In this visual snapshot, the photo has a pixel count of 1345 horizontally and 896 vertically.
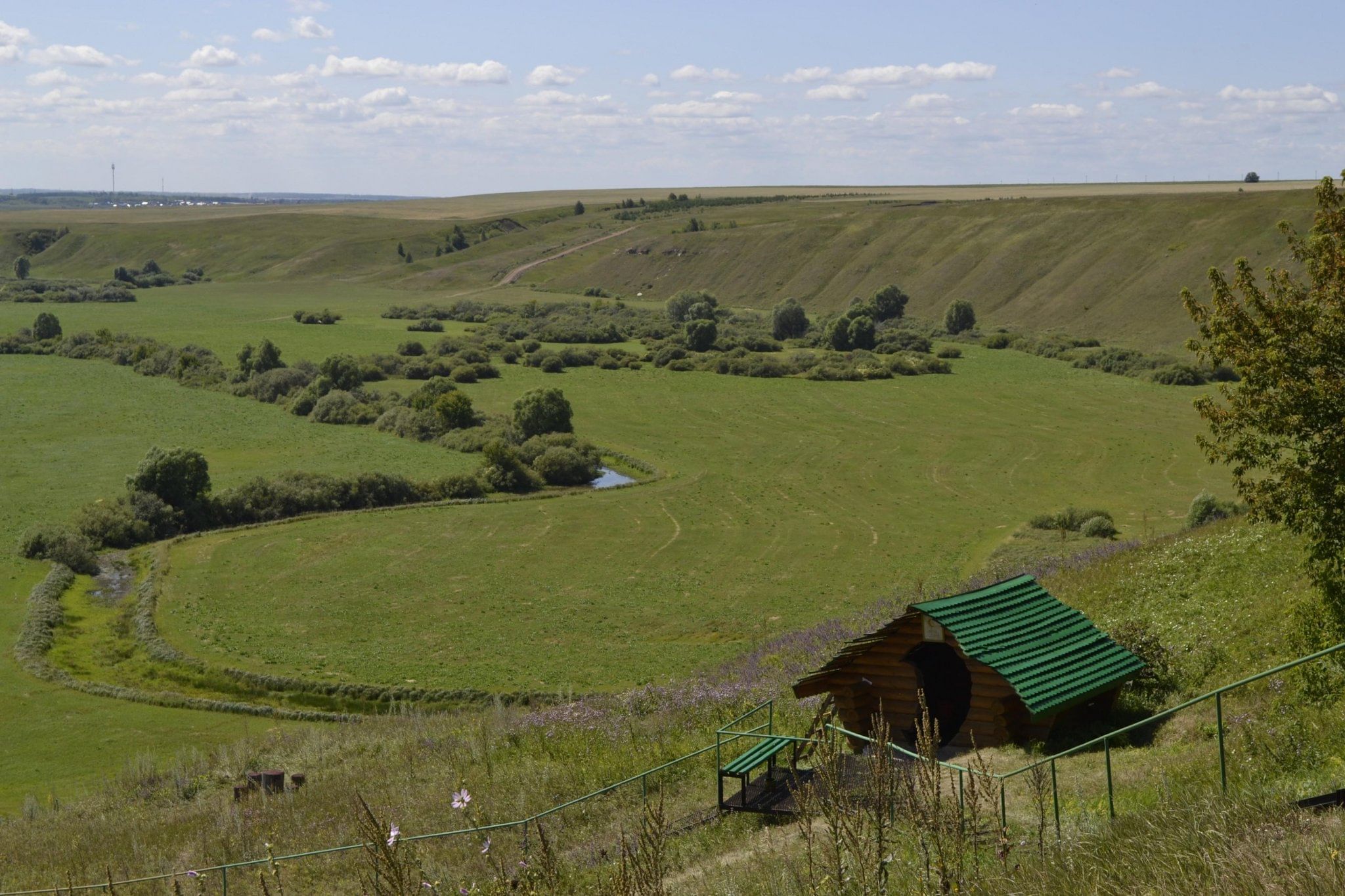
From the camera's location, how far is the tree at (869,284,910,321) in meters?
114

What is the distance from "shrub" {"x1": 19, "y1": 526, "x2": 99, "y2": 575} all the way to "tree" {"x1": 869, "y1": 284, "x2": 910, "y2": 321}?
8027 centimetres

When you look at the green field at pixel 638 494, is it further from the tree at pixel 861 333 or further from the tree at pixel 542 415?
the tree at pixel 861 333

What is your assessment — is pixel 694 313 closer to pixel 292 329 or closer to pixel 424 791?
pixel 292 329

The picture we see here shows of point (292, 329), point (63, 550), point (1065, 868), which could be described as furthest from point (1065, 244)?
point (1065, 868)

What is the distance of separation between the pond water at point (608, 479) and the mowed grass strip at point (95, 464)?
6347 millimetres

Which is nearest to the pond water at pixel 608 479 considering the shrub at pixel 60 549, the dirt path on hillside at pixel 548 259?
the shrub at pixel 60 549

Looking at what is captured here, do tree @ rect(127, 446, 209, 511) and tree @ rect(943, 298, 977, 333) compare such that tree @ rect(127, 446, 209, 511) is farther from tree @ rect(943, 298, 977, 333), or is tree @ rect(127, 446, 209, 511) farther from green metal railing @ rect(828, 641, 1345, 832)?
tree @ rect(943, 298, 977, 333)

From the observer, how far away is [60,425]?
69.1m

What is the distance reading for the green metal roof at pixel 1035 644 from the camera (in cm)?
1566

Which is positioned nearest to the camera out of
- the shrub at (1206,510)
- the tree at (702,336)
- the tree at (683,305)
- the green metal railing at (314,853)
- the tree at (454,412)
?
the green metal railing at (314,853)

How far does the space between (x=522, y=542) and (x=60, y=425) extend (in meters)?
36.2

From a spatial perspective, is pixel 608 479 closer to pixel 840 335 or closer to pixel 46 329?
pixel 840 335

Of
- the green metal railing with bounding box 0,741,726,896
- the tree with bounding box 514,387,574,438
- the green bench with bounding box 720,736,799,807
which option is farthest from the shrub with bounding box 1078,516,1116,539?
the green bench with bounding box 720,736,799,807

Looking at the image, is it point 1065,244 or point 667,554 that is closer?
point 667,554
